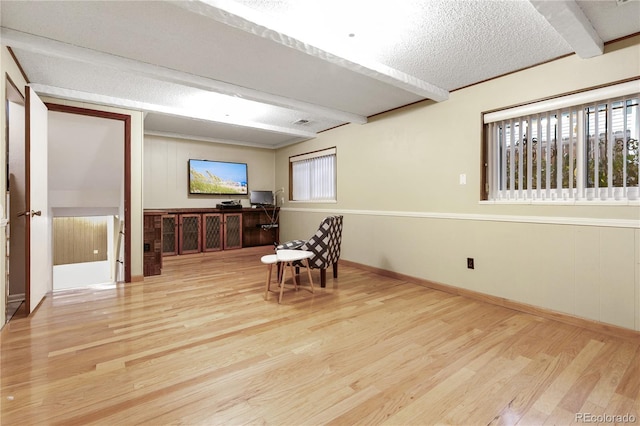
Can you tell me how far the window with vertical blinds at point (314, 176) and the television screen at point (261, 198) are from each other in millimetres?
532

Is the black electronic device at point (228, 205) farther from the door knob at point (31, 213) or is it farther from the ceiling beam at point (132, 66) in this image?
the door knob at point (31, 213)

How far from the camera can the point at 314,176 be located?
578cm

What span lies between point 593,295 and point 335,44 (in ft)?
9.62

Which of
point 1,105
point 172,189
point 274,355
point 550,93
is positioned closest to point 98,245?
point 172,189

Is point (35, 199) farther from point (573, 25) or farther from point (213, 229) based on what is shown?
point (573, 25)

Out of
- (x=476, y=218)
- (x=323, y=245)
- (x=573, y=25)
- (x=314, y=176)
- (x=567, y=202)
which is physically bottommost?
(x=323, y=245)

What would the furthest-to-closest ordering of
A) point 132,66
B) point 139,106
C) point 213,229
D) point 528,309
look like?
point 213,229, point 139,106, point 528,309, point 132,66

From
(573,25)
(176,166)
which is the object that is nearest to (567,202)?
(573,25)

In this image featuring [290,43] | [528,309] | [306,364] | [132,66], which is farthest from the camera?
[528,309]

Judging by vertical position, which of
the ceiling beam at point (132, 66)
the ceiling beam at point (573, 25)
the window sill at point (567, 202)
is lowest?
the window sill at point (567, 202)

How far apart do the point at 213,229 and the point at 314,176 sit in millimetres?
2166

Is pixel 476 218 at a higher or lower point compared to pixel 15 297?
higher

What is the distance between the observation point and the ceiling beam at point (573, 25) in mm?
1796

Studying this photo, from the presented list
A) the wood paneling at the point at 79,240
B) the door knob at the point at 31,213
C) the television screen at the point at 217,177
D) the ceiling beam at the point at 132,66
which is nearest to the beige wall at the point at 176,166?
the television screen at the point at 217,177
